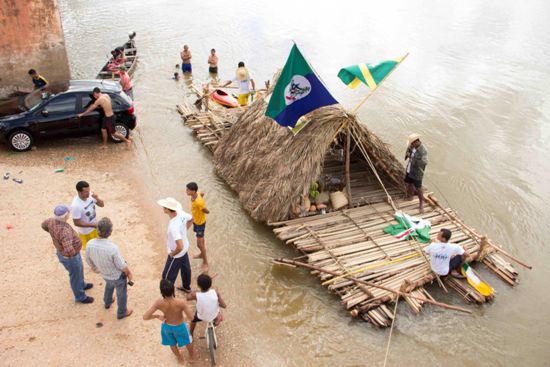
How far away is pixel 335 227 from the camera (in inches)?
351

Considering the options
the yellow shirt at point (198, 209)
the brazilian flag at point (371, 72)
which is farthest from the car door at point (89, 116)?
the brazilian flag at point (371, 72)

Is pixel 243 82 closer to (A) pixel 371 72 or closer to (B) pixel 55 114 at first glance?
(B) pixel 55 114

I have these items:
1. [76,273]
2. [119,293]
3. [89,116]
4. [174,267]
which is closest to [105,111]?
[89,116]

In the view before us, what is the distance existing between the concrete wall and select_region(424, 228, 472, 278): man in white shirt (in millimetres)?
13471

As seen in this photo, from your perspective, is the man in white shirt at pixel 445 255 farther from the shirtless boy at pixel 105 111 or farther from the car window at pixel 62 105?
the car window at pixel 62 105

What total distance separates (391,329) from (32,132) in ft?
32.3

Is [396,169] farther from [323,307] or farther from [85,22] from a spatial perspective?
[85,22]

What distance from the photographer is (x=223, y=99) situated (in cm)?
1468

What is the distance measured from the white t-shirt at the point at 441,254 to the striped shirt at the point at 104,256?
5183mm

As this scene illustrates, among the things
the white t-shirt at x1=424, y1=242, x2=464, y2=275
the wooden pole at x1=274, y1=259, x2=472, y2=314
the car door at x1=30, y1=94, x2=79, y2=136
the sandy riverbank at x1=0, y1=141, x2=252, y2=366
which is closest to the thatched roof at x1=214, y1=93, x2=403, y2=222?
the wooden pole at x1=274, y1=259, x2=472, y2=314

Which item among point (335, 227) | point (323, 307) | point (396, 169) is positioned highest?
point (396, 169)

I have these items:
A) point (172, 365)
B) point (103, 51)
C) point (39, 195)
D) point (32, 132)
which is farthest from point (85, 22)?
point (172, 365)

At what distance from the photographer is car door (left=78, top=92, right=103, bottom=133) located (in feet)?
37.3

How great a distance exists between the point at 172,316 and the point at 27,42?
12.5 meters
